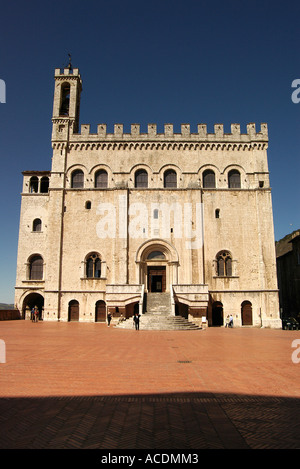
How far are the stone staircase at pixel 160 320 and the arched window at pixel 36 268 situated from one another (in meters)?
11.8

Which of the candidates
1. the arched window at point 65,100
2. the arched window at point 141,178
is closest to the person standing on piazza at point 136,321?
the arched window at point 141,178

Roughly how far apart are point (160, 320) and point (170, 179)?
1523 centimetres

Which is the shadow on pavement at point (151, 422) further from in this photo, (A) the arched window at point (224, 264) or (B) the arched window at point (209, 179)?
(B) the arched window at point (209, 179)

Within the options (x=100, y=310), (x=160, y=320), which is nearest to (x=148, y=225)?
(x=100, y=310)

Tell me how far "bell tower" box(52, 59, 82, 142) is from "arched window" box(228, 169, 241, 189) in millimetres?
17194

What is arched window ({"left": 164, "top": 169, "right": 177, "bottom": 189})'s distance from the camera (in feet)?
114

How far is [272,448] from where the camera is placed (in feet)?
17.0

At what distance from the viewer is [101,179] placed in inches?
1390

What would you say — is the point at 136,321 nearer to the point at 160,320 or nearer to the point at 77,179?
the point at 160,320

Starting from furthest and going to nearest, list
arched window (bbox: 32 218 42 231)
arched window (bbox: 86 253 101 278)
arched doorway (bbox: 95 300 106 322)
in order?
arched window (bbox: 32 218 42 231), arched window (bbox: 86 253 101 278), arched doorway (bbox: 95 300 106 322)

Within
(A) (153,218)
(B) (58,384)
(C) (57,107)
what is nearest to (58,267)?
(A) (153,218)

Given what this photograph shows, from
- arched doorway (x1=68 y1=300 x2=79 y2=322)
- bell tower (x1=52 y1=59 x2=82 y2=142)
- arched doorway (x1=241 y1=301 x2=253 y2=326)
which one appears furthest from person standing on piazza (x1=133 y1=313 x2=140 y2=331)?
bell tower (x1=52 y1=59 x2=82 y2=142)

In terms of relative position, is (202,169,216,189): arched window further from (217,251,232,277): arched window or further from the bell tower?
the bell tower

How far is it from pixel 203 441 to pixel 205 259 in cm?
2775
